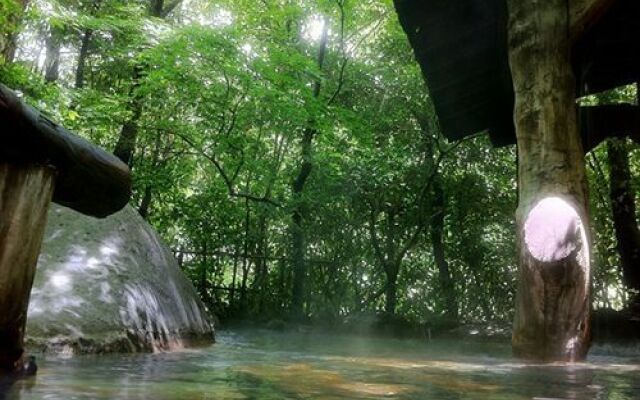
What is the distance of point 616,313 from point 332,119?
5.83m

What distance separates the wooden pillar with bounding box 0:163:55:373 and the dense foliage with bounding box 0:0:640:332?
25.4 feet

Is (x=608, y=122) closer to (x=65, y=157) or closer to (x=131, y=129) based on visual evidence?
(x=65, y=157)

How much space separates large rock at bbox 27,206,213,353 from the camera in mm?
3578

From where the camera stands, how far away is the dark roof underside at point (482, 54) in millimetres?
5109

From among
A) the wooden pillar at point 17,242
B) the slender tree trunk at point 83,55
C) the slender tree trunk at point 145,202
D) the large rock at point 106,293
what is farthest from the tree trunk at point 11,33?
the slender tree trunk at point 83,55

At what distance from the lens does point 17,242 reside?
7.68 ft

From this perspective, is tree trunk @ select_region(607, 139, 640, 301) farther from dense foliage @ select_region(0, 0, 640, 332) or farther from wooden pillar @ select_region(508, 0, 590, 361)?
wooden pillar @ select_region(508, 0, 590, 361)

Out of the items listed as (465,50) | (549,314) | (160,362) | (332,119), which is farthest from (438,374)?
(332,119)

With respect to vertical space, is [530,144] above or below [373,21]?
below

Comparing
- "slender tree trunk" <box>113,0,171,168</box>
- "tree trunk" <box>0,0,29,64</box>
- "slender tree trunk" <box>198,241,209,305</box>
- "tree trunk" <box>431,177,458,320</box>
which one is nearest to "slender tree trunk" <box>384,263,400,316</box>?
"tree trunk" <box>431,177,458,320</box>

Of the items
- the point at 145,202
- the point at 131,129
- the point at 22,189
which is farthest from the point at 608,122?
the point at 145,202

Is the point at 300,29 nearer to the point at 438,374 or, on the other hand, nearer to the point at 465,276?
the point at 465,276

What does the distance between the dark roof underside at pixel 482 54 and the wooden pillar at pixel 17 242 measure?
3.67 meters

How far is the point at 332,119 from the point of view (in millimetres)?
10883
